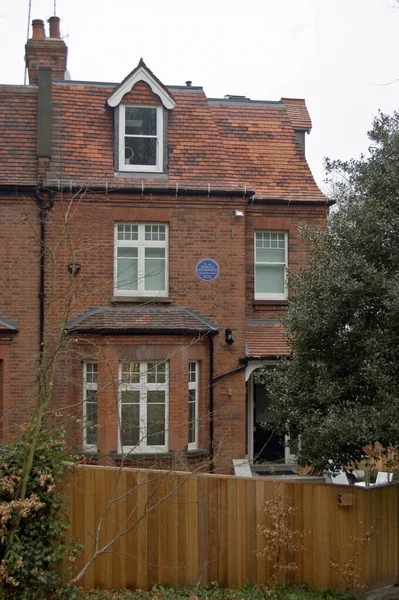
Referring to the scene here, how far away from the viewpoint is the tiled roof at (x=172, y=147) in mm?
17328

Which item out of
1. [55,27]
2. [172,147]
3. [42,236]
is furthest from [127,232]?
[55,27]

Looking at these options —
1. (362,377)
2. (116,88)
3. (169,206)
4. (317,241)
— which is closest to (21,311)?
(169,206)

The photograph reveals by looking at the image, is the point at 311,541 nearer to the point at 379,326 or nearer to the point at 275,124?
the point at 379,326

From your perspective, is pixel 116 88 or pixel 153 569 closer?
pixel 153 569

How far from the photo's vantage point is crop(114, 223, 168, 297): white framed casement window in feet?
56.6

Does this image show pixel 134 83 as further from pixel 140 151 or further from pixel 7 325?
pixel 7 325

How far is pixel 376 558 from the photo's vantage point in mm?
10953

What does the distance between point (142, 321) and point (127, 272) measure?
137 cm

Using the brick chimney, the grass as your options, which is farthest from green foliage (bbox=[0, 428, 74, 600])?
the brick chimney

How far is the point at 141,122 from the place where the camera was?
1778cm

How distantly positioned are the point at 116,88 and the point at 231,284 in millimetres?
4970

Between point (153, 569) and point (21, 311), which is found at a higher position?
point (21, 311)

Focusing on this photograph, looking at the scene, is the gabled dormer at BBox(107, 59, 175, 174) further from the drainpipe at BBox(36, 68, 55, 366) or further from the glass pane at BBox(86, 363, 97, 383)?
the glass pane at BBox(86, 363, 97, 383)

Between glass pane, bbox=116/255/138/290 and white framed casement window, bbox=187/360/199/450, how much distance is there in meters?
2.10
